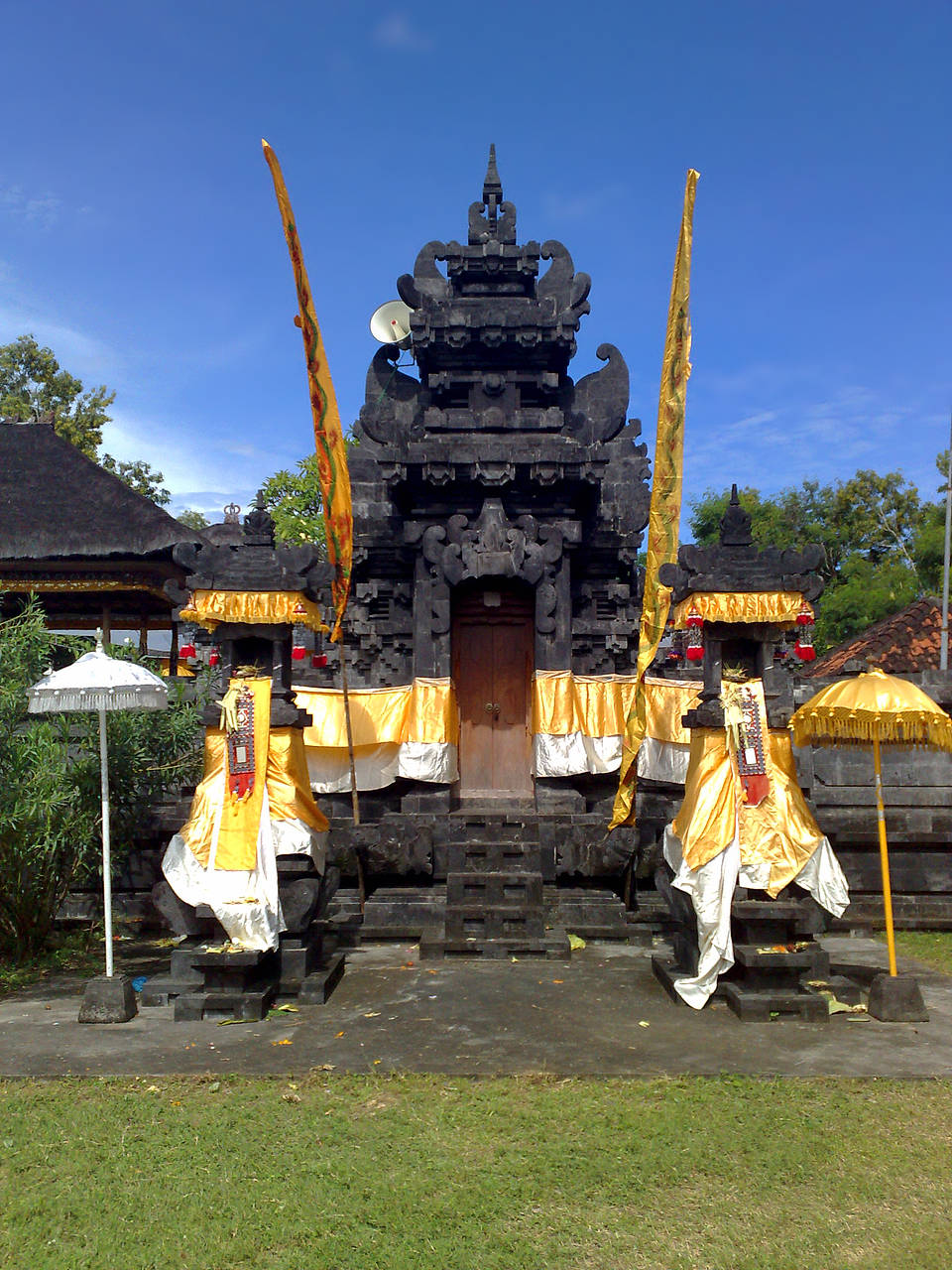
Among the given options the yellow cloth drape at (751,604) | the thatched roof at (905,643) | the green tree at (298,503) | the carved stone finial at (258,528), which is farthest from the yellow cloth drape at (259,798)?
the green tree at (298,503)

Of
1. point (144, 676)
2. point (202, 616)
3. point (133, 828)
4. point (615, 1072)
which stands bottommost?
point (615, 1072)

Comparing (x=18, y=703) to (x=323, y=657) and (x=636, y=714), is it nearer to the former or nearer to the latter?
(x=323, y=657)

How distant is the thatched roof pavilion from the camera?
15.7 meters

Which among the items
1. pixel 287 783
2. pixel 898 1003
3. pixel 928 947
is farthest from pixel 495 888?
pixel 928 947

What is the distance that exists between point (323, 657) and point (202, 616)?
1.45 meters

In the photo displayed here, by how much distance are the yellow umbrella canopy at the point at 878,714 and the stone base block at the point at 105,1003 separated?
5.64 m

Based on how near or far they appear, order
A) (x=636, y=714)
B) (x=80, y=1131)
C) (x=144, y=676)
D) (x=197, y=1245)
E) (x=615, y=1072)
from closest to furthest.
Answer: (x=197, y=1245)
(x=80, y=1131)
(x=615, y=1072)
(x=144, y=676)
(x=636, y=714)

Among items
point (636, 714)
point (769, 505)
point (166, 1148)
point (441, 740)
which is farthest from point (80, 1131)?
point (769, 505)

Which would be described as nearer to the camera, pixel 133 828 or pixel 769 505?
pixel 133 828

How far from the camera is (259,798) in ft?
26.1

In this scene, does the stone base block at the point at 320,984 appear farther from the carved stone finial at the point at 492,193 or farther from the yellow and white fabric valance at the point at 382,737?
the carved stone finial at the point at 492,193

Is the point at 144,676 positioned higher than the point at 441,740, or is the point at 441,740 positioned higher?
the point at 144,676

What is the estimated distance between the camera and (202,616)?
833cm

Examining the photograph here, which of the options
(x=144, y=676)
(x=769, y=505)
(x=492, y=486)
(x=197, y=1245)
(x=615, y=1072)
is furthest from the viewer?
(x=769, y=505)
